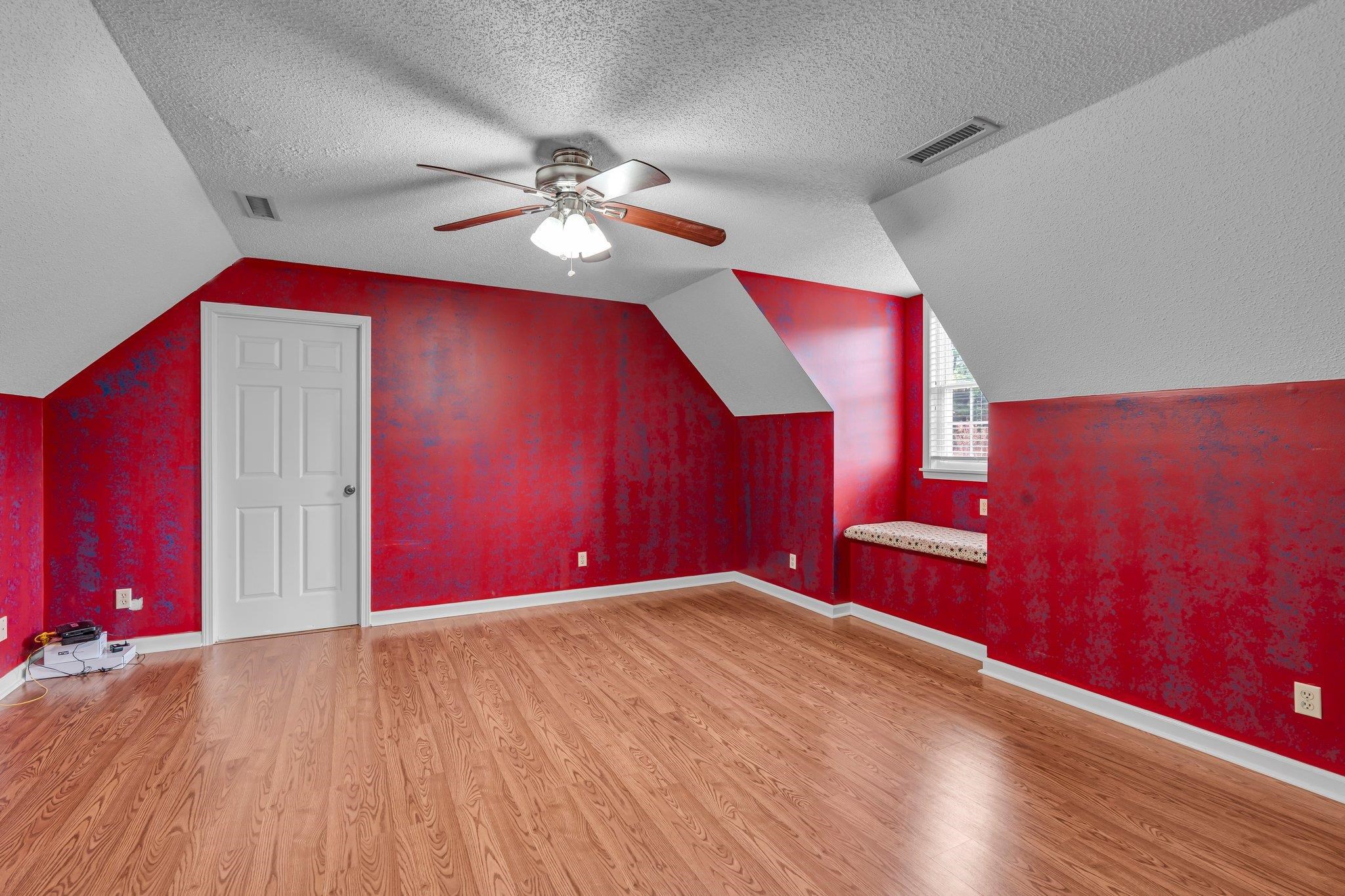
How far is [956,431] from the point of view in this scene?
172 inches

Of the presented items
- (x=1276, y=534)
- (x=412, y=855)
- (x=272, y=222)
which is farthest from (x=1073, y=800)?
(x=272, y=222)

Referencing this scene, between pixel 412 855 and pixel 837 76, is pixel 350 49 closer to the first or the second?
pixel 837 76

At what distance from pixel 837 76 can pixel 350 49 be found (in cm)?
144

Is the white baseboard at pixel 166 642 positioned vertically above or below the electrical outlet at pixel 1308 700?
below

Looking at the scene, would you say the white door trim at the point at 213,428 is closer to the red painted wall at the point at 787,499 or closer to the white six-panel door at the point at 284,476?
the white six-panel door at the point at 284,476

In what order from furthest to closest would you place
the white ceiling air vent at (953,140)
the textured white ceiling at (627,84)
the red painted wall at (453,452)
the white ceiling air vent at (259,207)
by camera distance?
the red painted wall at (453,452) → the white ceiling air vent at (259,207) → the white ceiling air vent at (953,140) → the textured white ceiling at (627,84)

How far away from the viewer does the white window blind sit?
4.20 metres

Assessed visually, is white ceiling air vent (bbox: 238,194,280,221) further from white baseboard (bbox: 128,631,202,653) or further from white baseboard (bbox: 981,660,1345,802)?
white baseboard (bbox: 981,660,1345,802)

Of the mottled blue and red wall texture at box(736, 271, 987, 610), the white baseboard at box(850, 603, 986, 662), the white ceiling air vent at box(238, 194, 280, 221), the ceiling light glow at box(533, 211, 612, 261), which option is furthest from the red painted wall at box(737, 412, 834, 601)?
the white ceiling air vent at box(238, 194, 280, 221)

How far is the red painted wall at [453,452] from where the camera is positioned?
3438 millimetres

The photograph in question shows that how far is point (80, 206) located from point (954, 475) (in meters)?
4.74

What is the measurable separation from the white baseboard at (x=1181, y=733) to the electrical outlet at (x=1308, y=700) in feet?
0.62

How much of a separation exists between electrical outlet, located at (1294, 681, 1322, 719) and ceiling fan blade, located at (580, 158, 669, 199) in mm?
2916

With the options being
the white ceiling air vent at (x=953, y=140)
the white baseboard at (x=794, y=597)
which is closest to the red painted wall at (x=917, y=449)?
the white baseboard at (x=794, y=597)
